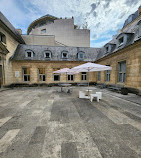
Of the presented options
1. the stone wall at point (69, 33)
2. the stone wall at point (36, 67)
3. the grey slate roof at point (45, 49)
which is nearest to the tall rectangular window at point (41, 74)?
the stone wall at point (36, 67)

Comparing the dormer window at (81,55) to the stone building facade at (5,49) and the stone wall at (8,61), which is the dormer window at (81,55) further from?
the stone wall at (8,61)

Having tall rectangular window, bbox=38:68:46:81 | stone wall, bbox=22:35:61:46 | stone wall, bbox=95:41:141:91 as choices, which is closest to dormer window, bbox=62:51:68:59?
tall rectangular window, bbox=38:68:46:81

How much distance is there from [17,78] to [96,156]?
14766mm

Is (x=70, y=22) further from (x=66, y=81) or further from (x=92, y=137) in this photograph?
(x=92, y=137)

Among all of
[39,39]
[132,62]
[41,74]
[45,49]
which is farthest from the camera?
[39,39]

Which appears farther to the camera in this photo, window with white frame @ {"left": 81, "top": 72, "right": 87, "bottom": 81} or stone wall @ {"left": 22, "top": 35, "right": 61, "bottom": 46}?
stone wall @ {"left": 22, "top": 35, "right": 61, "bottom": 46}

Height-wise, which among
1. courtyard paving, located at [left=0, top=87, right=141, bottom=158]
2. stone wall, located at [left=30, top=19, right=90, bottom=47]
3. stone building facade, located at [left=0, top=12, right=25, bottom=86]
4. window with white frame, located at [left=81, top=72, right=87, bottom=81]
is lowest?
courtyard paving, located at [left=0, top=87, right=141, bottom=158]

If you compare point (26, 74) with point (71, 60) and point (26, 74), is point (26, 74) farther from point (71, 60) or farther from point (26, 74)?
point (71, 60)

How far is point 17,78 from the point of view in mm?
12500

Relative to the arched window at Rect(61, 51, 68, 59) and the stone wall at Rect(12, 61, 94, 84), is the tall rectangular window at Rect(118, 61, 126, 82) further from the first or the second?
the arched window at Rect(61, 51, 68, 59)

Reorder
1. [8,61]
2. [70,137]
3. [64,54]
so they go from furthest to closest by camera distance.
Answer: [64,54] → [8,61] → [70,137]

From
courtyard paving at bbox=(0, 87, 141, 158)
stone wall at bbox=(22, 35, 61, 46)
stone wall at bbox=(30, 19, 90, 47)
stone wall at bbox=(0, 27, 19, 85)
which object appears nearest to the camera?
courtyard paving at bbox=(0, 87, 141, 158)

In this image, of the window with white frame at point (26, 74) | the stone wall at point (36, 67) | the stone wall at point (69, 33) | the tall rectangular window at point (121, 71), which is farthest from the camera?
the stone wall at point (69, 33)

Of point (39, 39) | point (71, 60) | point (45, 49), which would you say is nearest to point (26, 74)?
point (45, 49)
